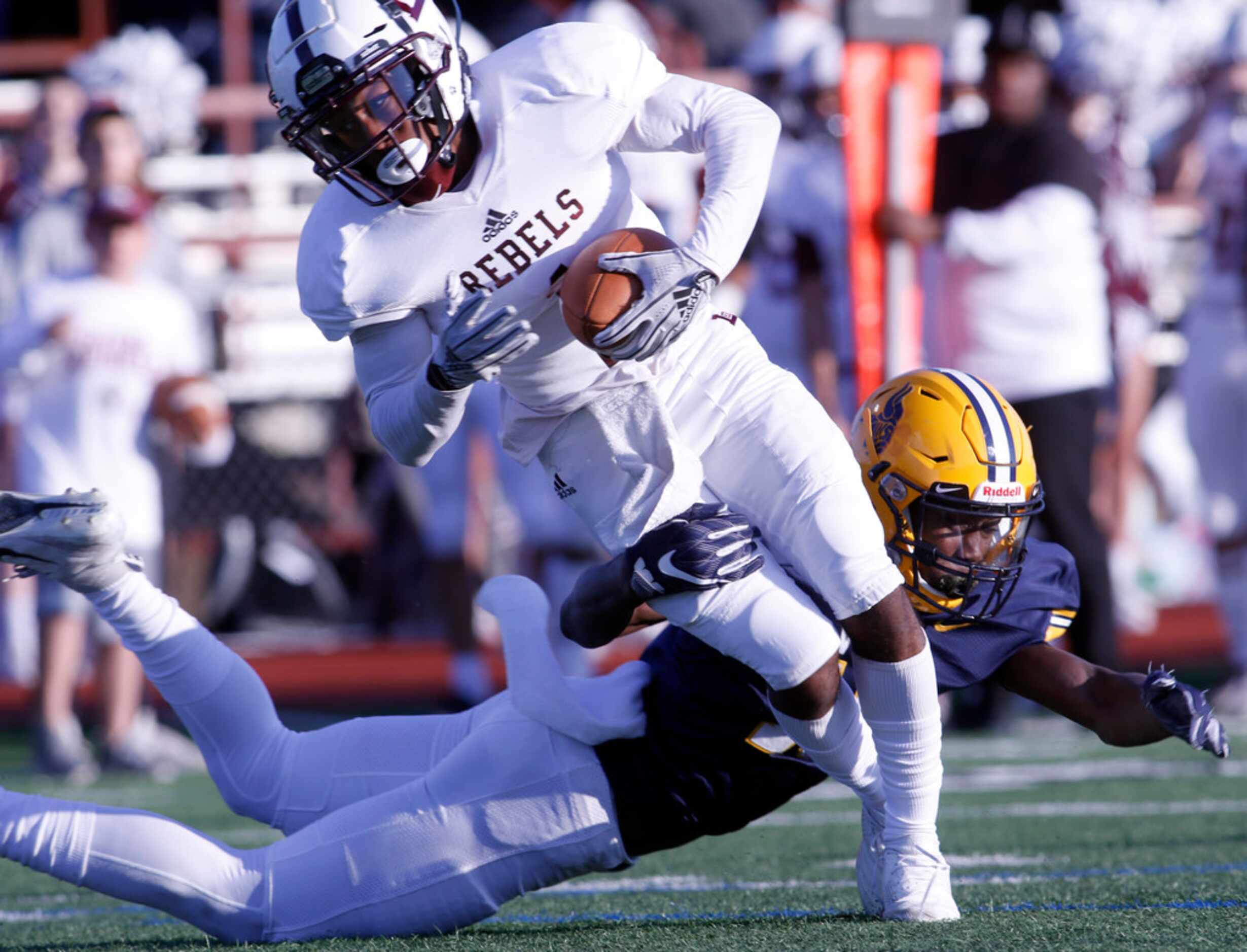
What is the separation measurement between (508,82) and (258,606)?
5.49 metres

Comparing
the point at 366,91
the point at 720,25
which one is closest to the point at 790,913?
the point at 366,91

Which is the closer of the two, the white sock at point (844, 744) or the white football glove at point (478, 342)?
the white football glove at point (478, 342)

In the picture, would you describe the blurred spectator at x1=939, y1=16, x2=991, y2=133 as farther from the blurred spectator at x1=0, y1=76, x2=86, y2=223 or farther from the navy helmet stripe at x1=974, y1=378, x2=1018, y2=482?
the navy helmet stripe at x1=974, y1=378, x2=1018, y2=482

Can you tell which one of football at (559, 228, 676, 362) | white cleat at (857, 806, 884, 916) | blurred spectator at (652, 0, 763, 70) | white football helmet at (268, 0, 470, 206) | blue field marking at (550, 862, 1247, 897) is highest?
blurred spectator at (652, 0, 763, 70)

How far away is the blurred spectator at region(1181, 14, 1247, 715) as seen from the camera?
608cm

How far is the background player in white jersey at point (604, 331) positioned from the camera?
8.18 ft

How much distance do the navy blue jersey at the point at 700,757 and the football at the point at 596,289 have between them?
534 mm

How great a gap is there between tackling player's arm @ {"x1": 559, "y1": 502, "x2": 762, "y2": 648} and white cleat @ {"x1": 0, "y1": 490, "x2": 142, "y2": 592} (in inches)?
28.8

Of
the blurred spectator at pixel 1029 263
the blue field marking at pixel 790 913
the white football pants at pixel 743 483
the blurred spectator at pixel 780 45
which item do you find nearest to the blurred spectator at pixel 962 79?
the blurred spectator at pixel 780 45

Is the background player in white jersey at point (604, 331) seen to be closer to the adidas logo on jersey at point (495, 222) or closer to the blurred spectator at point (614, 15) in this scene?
the adidas logo on jersey at point (495, 222)

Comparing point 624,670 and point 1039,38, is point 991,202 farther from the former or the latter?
point 624,670

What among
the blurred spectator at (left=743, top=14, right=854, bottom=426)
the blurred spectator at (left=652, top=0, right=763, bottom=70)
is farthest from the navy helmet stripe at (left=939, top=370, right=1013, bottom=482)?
the blurred spectator at (left=652, top=0, right=763, bottom=70)

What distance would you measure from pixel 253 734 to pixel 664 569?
891mm

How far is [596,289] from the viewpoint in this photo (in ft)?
8.05
